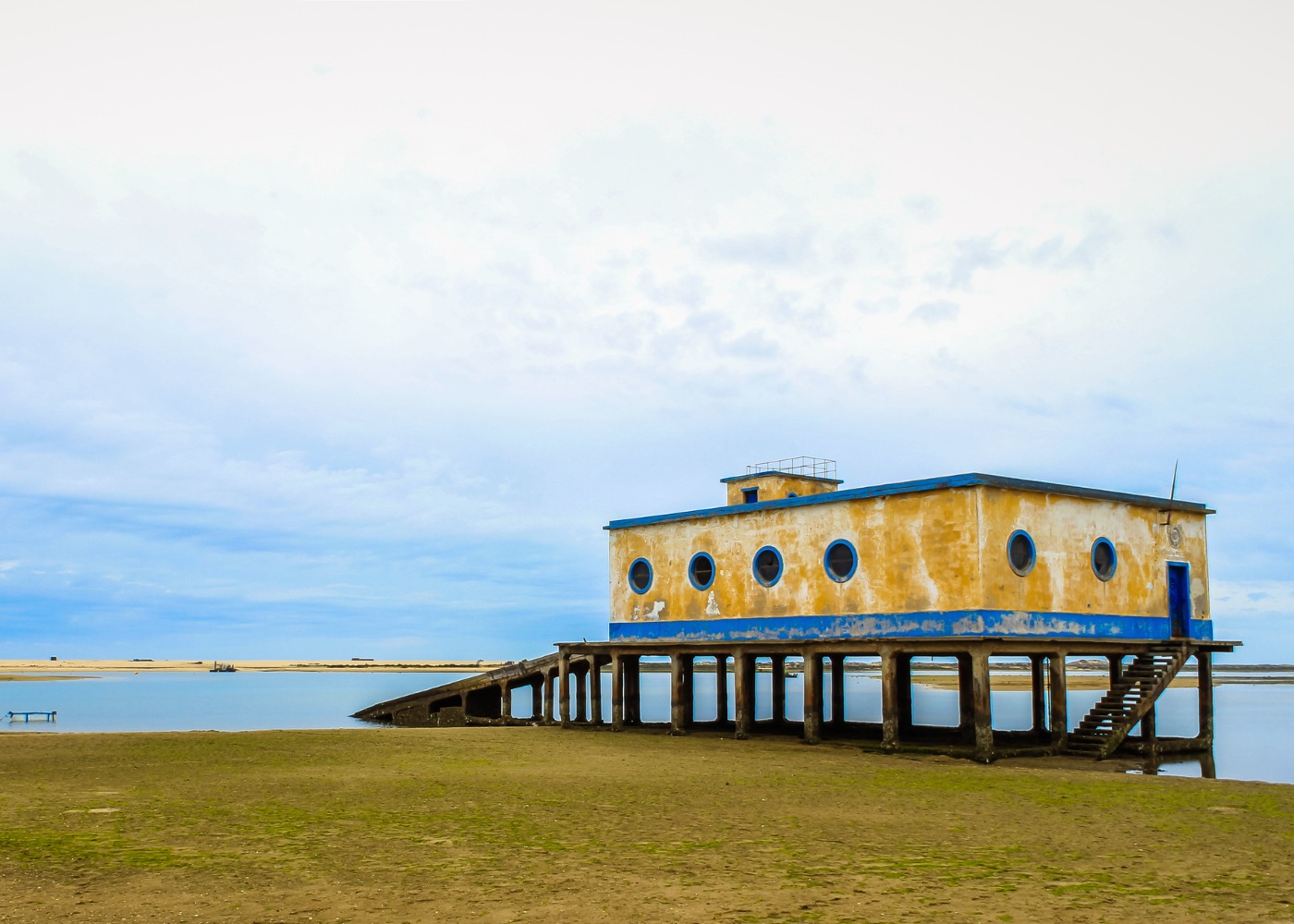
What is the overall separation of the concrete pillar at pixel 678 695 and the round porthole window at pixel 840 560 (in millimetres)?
5790

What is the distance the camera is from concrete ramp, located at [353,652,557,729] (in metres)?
40.8

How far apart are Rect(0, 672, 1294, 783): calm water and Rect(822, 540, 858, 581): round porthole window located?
1027 cm

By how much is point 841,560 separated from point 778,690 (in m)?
13.0

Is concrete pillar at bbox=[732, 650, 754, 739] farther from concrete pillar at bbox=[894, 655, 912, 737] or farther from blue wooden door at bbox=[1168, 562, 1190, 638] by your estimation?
blue wooden door at bbox=[1168, 562, 1190, 638]

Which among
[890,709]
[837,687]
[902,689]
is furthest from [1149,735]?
[837,687]

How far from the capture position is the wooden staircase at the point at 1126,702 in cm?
2762

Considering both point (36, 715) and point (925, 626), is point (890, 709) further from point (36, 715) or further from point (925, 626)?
point (36, 715)

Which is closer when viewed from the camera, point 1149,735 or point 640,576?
point 1149,735

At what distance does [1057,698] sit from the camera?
2711cm

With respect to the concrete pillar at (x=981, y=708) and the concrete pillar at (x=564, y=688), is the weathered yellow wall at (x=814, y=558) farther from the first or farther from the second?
the concrete pillar at (x=564, y=688)

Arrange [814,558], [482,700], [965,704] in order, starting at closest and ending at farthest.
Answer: [814,558] → [965,704] → [482,700]

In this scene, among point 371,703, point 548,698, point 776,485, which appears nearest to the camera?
point 776,485

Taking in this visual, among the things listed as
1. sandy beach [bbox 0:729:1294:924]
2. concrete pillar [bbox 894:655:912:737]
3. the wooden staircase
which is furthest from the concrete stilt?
the wooden staircase

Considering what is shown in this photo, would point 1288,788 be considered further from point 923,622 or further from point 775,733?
point 775,733
